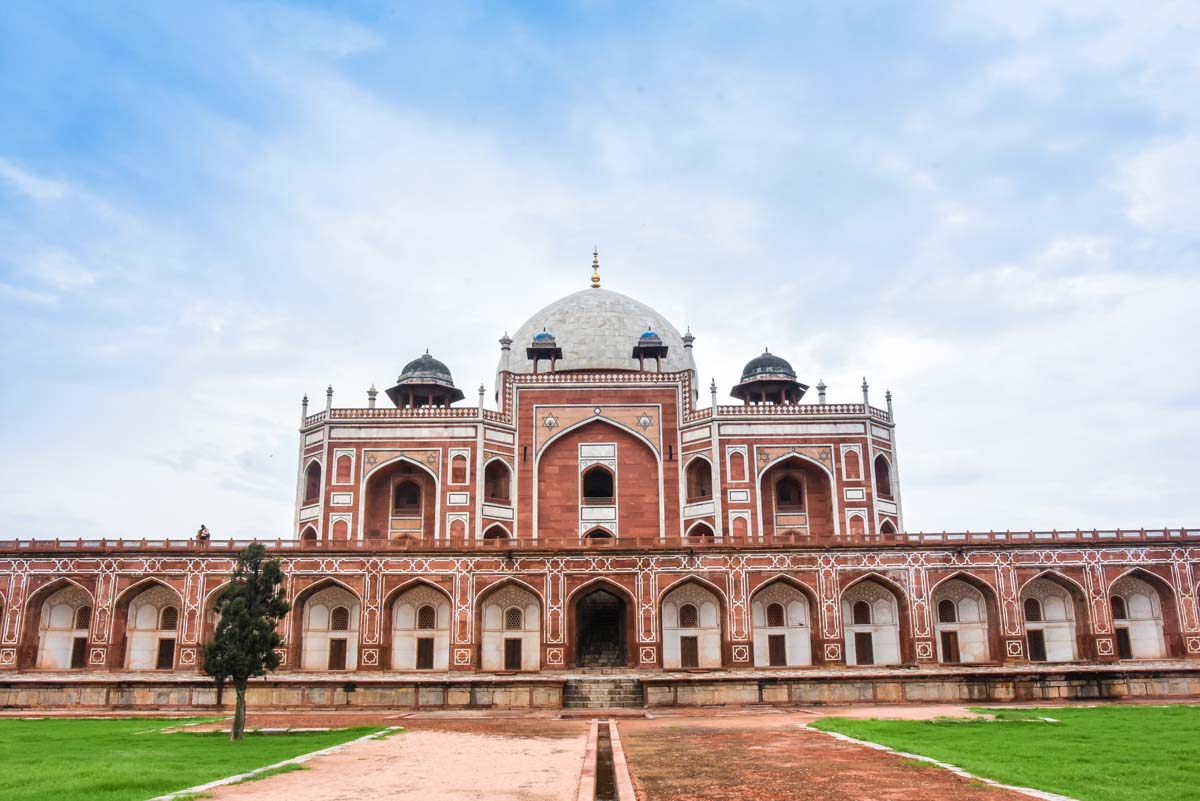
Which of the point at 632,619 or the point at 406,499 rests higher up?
the point at 406,499

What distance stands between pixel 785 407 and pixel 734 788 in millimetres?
24510

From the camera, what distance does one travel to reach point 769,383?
116ft

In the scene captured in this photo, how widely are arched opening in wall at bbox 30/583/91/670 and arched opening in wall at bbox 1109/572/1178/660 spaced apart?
95.8 feet

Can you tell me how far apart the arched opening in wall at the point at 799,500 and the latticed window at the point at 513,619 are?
960cm

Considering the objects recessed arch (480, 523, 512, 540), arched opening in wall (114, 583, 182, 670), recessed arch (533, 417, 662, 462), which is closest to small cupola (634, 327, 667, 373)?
recessed arch (533, 417, 662, 462)

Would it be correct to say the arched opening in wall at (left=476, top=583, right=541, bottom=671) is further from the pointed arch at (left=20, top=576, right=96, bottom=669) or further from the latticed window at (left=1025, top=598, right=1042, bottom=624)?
the latticed window at (left=1025, top=598, right=1042, bottom=624)

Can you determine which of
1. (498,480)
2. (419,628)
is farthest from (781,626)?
(498,480)

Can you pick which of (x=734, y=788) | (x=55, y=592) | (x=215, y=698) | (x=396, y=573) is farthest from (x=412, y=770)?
(x=55, y=592)

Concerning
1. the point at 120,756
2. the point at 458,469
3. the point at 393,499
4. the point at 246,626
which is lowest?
the point at 120,756

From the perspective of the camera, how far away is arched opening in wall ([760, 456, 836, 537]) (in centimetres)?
3238

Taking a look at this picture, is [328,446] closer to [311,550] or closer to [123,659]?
[311,550]

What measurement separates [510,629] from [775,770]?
17043 millimetres

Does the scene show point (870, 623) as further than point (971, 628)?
Yes

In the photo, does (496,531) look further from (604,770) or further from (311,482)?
(604,770)
